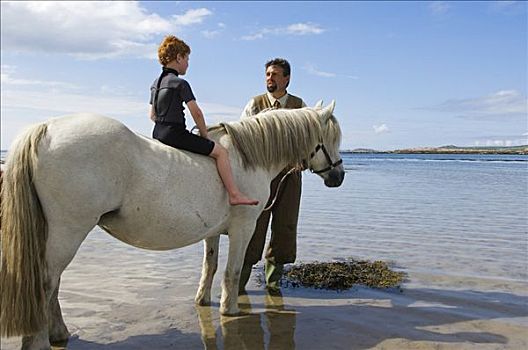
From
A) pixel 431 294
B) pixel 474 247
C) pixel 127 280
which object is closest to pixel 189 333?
pixel 127 280

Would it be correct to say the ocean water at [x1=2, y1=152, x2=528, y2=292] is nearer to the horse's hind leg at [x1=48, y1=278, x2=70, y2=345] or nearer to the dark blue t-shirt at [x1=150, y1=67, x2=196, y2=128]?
the horse's hind leg at [x1=48, y1=278, x2=70, y2=345]

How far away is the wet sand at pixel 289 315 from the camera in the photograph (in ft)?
12.8

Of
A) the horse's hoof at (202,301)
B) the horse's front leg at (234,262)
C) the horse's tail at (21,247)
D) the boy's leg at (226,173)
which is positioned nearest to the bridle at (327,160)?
the horse's front leg at (234,262)

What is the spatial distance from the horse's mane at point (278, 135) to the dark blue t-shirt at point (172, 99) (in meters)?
0.53

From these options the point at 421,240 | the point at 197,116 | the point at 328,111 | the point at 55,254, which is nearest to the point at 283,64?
the point at 328,111

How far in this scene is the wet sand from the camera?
3.91m

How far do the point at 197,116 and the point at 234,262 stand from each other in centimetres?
144

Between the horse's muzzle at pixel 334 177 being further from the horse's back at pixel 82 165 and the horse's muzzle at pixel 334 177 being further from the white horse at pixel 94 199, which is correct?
the horse's back at pixel 82 165

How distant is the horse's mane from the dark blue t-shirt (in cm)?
53

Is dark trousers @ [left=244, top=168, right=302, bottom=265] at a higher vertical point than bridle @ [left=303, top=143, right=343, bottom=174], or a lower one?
lower

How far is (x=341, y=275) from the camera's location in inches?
229

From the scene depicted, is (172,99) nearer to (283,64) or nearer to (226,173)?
(226,173)

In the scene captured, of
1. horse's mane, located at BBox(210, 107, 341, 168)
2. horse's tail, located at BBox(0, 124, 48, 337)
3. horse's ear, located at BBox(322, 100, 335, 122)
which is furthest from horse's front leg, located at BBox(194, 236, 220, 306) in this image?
horse's tail, located at BBox(0, 124, 48, 337)

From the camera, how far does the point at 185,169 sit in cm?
375
